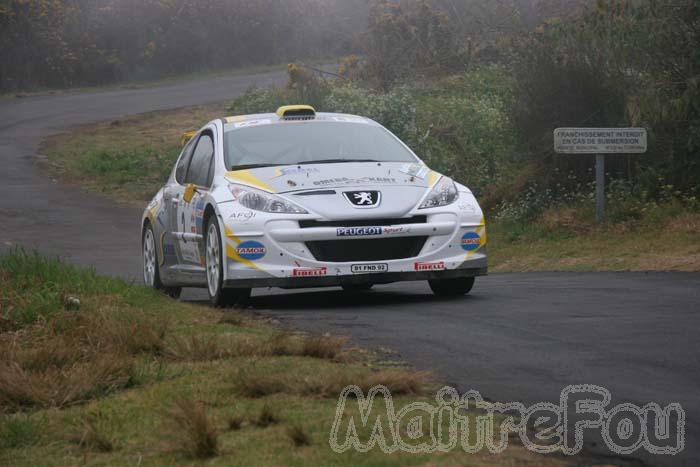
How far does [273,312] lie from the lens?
1079 cm

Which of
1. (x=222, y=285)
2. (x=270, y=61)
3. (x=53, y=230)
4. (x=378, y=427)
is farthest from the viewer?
(x=270, y=61)

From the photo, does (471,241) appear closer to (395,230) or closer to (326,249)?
(395,230)

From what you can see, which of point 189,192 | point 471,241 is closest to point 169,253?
point 189,192

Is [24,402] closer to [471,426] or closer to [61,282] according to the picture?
[471,426]

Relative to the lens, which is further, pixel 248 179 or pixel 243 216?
pixel 248 179

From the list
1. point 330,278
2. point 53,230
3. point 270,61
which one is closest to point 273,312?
point 330,278

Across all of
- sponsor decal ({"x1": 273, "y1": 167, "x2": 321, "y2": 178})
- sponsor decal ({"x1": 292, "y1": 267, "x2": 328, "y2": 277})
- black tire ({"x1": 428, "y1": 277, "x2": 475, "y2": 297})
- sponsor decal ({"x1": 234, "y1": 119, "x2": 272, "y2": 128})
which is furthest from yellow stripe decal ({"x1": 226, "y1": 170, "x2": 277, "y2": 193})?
black tire ({"x1": 428, "y1": 277, "x2": 475, "y2": 297})

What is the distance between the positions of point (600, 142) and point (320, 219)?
803cm

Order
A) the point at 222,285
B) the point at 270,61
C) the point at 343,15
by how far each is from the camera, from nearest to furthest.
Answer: the point at 222,285 → the point at 270,61 → the point at 343,15

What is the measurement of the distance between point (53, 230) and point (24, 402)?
56.4ft

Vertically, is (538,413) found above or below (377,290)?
above

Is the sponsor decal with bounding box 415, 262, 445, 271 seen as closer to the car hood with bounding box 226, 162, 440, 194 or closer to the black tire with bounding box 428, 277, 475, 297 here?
the black tire with bounding box 428, 277, 475, 297

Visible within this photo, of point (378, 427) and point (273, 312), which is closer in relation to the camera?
point (378, 427)

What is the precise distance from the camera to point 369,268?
11047 mm
